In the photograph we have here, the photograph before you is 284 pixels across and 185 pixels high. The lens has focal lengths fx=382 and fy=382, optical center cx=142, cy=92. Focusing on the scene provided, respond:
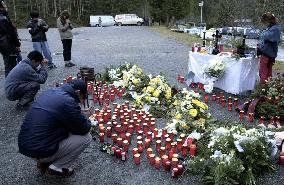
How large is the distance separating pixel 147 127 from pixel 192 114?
83cm

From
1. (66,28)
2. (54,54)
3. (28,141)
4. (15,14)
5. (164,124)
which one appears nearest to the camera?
(28,141)

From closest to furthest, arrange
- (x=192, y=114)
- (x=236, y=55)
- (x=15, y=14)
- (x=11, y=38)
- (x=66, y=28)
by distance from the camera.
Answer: (x=192, y=114), (x=236, y=55), (x=11, y=38), (x=66, y=28), (x=15, y=14)

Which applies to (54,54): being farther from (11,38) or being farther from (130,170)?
(130,170)

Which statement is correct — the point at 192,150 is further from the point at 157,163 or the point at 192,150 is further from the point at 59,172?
the point at 59,172

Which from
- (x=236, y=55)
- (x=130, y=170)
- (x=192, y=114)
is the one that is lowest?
(x=130, y=170)

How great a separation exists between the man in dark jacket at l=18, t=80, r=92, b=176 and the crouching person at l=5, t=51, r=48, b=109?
294 centimetres

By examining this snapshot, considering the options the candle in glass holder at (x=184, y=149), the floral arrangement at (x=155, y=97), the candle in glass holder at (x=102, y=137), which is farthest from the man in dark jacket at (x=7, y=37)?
the candle in glass holder at (x=184, y=149)

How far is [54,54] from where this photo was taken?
52.3 ft

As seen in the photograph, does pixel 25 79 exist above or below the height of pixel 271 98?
above

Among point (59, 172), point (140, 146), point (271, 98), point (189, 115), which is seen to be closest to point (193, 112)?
point (189, 115)

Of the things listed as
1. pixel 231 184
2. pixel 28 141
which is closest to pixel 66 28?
pixel 28 141

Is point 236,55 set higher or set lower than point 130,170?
higher

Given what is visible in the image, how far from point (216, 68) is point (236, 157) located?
160 inches

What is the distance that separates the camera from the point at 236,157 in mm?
4977
